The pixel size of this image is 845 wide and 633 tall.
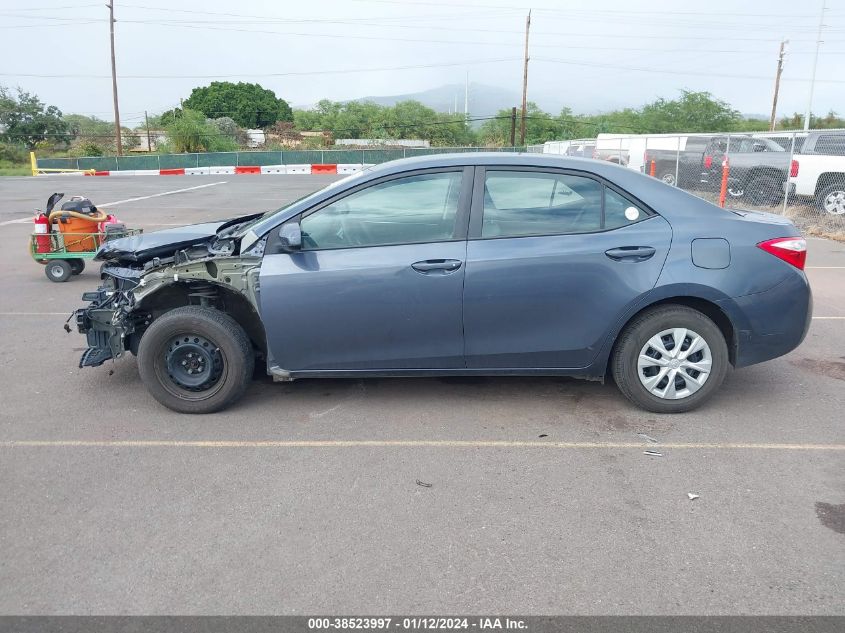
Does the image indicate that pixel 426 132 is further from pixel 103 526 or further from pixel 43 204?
pixel 103 526

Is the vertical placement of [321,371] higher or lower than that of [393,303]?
lower

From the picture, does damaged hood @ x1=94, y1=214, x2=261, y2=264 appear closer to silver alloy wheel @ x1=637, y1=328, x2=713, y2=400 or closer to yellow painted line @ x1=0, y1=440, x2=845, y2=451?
yellow painted line @ x1=0, y1=440, x2=845, y2=451

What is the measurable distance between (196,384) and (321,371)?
0.86 metres

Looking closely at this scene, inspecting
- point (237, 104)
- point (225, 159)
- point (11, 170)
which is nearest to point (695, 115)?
point (225, 159)

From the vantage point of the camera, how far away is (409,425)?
470cm

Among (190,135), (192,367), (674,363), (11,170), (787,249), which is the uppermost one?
(190,135)

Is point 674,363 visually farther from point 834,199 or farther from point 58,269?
point 834,199

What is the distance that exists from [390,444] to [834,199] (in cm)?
1376

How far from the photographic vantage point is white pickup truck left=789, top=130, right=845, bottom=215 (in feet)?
47.6

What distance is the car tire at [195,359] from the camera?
4750 mm

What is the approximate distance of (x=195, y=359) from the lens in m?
4.85

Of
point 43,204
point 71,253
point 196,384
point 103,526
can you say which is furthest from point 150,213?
point 103,526

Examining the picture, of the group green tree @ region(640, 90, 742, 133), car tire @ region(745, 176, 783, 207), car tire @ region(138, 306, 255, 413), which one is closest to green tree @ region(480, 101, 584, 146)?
green tree @ region(640, 90, 742, 133)

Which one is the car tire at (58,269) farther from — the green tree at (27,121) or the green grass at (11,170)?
the green tree at (27,121)
